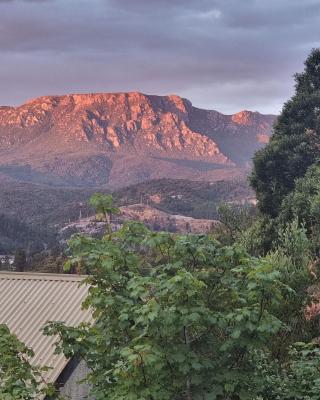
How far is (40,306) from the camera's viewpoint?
13.1 m

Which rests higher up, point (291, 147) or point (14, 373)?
point (291, 147)

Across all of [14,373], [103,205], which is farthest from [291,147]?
[14,373]

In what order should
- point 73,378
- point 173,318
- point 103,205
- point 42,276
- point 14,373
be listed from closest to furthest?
point 173,318
point 14,373
point 103,205
point 73,378
point 42,276

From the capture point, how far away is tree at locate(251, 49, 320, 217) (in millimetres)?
34281

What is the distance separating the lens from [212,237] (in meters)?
7.04

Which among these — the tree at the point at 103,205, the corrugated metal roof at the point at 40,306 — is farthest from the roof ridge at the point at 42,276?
the tree at the point at 103,205

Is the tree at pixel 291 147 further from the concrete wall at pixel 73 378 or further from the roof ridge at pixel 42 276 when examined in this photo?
the concrete wall at pixel 73 378

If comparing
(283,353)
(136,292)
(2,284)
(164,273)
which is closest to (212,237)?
(164,273)

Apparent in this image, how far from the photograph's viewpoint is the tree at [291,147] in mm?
34281

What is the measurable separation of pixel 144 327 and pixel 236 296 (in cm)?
113

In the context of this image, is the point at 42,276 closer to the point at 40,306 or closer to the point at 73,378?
the point at 40,306

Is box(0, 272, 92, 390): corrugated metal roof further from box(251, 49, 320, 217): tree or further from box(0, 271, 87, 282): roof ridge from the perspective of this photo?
box(251, 49, 320, 217): tree

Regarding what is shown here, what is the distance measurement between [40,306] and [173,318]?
7.69 metres

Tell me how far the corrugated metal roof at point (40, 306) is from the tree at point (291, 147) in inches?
814
